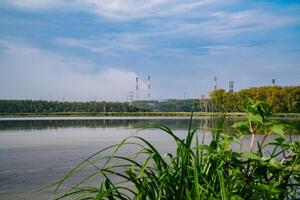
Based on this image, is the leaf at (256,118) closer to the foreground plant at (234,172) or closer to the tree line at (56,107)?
the foreground plant at (234,172)

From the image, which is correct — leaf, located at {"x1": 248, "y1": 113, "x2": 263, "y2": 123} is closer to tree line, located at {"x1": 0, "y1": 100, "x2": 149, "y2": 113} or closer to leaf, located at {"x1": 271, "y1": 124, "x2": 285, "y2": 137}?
leaf, located at {"x1": 271, "y1": 124, "x2": 285, "y2": 137}

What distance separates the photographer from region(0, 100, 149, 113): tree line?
95.8m

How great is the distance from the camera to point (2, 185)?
253 inches

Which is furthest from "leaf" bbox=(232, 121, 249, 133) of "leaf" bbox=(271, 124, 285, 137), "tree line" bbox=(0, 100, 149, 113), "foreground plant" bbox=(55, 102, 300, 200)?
"tree line" bbox=(0, 100, 149, 113)

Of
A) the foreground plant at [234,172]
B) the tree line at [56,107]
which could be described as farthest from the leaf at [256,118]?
the tree line at [56,107]

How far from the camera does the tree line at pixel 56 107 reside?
95.8m

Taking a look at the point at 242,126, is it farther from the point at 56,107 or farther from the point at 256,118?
the point at 56,107

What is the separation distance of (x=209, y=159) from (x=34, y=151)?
11.6 metres

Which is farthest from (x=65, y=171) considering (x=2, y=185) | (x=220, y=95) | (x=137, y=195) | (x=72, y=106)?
(x=72, y=106)

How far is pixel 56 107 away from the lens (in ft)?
336

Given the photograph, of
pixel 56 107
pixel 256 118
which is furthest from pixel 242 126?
pixel 56 107

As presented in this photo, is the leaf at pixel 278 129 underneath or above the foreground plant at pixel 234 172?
above

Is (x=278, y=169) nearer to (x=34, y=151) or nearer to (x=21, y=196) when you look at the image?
(x=21, y=196)

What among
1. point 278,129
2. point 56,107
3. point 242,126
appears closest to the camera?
point 278,129
